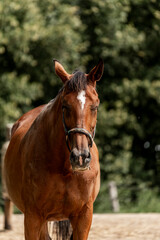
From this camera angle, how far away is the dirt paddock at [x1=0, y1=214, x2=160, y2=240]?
312 inches

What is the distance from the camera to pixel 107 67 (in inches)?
749

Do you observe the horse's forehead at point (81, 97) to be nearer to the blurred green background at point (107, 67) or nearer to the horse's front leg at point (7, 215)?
the horse's front leg at point (7, 215)

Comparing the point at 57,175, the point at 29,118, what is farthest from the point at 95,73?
the point at 29,118

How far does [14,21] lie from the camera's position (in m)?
14.3

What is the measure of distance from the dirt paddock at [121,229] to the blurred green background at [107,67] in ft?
13.2

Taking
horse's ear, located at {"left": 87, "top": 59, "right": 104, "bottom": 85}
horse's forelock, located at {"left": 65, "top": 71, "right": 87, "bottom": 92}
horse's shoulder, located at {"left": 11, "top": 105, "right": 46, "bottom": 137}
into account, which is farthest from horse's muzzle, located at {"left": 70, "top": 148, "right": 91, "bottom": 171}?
horse's shoulder, located at {"left": 11, "top": 105, "right": 46, "bottom": 137}

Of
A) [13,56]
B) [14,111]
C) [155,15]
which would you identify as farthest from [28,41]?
[155,15]

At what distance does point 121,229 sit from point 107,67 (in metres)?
11.0

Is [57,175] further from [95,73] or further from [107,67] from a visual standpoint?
[107,67]

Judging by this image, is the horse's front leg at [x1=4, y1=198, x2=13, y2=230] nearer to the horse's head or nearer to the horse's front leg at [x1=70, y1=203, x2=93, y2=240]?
the horse's front leg at [x1=70, y1=203, x2=93, y2=240]

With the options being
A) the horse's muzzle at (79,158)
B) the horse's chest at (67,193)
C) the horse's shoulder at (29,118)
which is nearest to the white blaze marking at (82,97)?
the horse's muzzle at (79,158)

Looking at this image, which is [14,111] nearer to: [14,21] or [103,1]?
[14,21]

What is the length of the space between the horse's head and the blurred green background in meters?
10.6

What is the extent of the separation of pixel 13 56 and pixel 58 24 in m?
2.00
